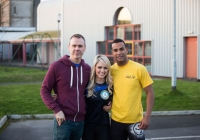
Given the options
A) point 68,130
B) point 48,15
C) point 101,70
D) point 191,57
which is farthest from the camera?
point 48,15

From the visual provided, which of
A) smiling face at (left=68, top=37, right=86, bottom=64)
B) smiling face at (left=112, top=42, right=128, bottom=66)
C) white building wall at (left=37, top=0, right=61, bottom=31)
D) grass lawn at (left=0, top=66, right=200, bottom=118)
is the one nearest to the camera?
smiling face at (left=68, top=37, right=86, bottom=64)

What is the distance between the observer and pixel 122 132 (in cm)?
479

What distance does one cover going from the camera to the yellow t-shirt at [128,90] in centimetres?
465

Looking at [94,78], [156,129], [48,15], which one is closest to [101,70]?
[94,78]

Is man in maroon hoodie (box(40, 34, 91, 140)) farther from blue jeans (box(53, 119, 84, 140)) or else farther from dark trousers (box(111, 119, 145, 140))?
dark trousers (box(111, 119, 145, 140))

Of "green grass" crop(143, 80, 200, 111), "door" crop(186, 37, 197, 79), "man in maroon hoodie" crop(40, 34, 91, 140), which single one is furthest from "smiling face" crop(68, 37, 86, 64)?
"door" crop(186, 37, 197, 79)

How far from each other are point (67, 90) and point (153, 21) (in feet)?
61.0

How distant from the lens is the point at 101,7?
88.1 feet

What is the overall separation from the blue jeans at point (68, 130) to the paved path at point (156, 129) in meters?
3.64

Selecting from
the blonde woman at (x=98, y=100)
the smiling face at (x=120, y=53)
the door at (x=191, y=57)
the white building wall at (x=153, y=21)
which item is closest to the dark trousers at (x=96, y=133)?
the blonde woman at (x=98, y=100)

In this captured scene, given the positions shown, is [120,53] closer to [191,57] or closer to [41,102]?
[41,102]

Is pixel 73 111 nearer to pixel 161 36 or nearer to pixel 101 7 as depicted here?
pixel 161 36

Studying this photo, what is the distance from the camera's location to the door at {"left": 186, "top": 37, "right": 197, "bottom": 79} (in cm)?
2027

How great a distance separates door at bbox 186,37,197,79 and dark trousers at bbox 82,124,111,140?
16.2m
